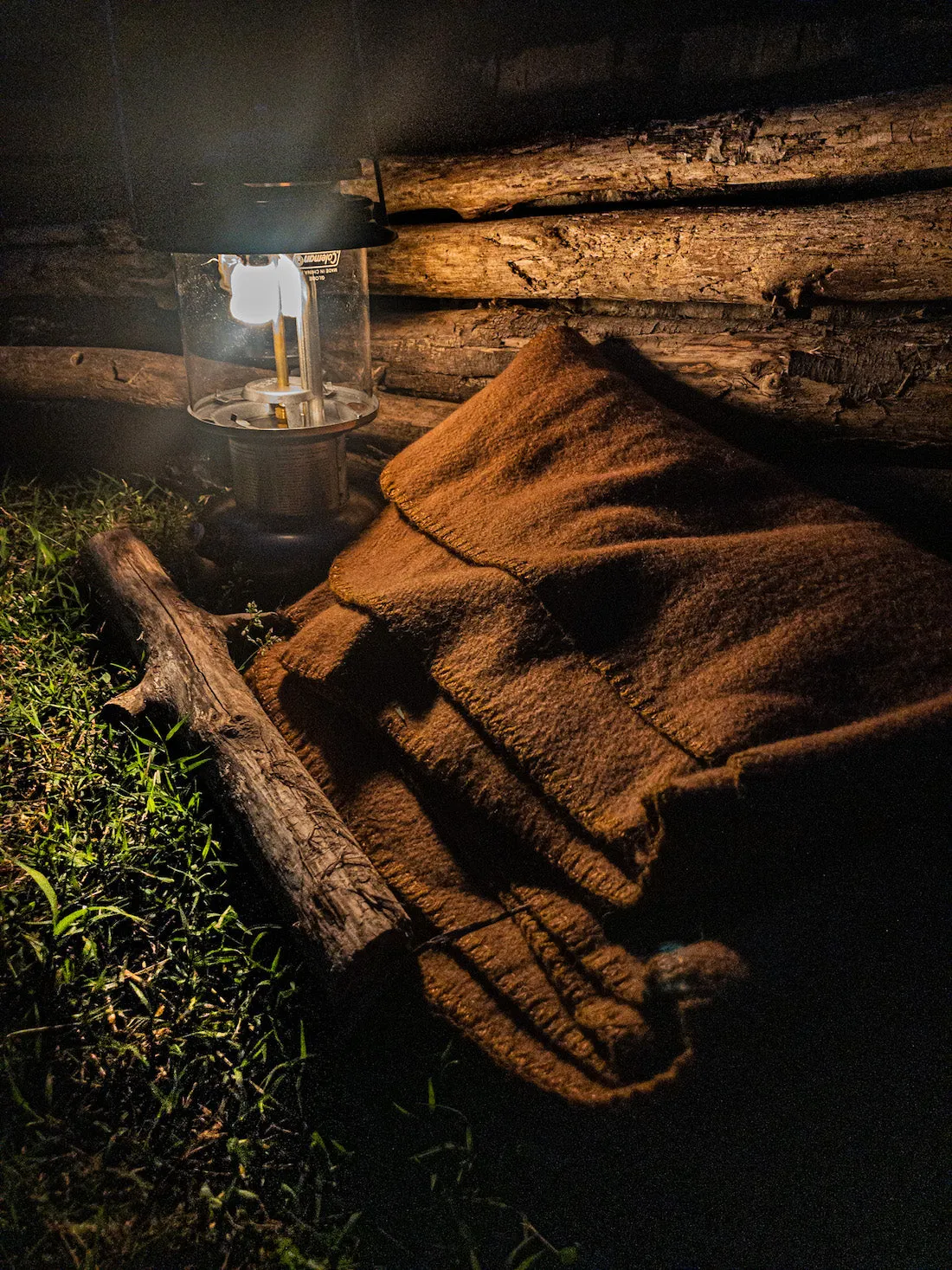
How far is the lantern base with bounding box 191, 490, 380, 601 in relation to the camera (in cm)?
248

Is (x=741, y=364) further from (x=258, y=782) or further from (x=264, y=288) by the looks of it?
(x=258, y=782)

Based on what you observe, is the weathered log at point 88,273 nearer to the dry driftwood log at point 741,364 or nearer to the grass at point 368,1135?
the dry driftwood log at point 741,364

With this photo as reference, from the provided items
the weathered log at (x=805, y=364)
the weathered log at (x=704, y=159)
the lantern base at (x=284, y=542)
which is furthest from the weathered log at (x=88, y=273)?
the weathered log at (x=805, y=364)

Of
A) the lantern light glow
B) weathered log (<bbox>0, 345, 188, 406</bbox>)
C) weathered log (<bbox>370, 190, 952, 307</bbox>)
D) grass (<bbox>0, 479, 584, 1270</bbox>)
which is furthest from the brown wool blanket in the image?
weathered log (<bbox>0, 345, 188, 406</bbox>)

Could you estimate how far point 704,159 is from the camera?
Result: 6.85 feet

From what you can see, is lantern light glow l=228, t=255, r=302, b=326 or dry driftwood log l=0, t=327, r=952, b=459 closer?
dry driftwood log l=0, t=327, r=952, b=459

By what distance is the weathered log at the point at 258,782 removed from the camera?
141 cm

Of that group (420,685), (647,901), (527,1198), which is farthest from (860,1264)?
(420,685)

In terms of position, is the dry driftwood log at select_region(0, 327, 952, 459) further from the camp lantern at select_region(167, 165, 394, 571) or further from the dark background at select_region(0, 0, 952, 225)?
the dark background at select_region(0, 0, 952, 225)

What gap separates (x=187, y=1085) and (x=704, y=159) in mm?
2246

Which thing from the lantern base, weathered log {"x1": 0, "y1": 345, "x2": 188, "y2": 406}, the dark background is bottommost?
the lantern base

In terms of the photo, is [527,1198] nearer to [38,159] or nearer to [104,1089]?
[104,1089]

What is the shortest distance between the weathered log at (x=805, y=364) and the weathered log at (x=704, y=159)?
0.31 metres

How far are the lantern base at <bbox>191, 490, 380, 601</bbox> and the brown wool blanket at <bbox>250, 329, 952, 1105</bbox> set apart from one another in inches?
15.9
